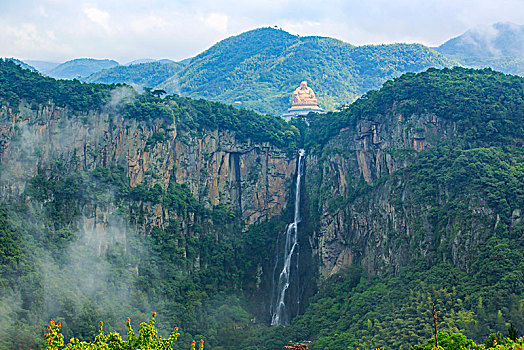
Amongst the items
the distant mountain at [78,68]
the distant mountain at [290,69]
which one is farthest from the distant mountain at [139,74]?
the distant mountain at [78,68]

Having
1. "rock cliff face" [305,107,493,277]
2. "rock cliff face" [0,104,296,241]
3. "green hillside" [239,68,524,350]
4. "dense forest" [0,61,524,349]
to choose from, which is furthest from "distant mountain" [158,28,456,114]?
"green hillside" [239,68,524,350]

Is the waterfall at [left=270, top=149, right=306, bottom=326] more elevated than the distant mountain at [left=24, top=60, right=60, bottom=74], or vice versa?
the distant mountain at [left=24, top=60, right=60, bottom=74]

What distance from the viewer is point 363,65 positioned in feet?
329

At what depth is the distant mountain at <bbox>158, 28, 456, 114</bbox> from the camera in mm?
91438

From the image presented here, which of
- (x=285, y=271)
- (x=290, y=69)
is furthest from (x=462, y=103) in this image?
(x=290, y=69)

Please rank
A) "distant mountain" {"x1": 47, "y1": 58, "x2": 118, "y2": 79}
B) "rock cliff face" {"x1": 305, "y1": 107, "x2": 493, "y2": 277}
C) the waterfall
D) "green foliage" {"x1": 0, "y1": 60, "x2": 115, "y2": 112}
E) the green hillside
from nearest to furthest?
the green hillside → "rock cliff face" {"x1": 305, "y1": 107, "x2": 493, "y2": 277} → "green foliage" {"x1": 0, "y1": 60, "x2": 115, "y2": 112} → the waterfall → "distant mountain" {"x1": 47, "y1": 58, "x2": 118, "y2": 79}

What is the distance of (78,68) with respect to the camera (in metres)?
132

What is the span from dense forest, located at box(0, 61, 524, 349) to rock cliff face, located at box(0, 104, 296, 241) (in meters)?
0.26

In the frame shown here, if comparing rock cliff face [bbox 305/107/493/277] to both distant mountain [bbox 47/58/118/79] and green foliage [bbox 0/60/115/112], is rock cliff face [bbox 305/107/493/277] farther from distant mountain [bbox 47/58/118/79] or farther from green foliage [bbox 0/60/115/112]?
distant mountain [bbox 47/58/118/79]

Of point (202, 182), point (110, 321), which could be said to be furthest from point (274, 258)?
point (110, 321)

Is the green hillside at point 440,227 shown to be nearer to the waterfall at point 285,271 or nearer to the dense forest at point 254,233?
the dense forest at point 254,233

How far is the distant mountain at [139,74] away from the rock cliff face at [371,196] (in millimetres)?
53269

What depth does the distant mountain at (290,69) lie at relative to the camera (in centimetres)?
9144

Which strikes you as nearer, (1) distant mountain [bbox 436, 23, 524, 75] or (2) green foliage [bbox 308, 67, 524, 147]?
(2) green foliage [bbox 308, 67, 524, 147]
